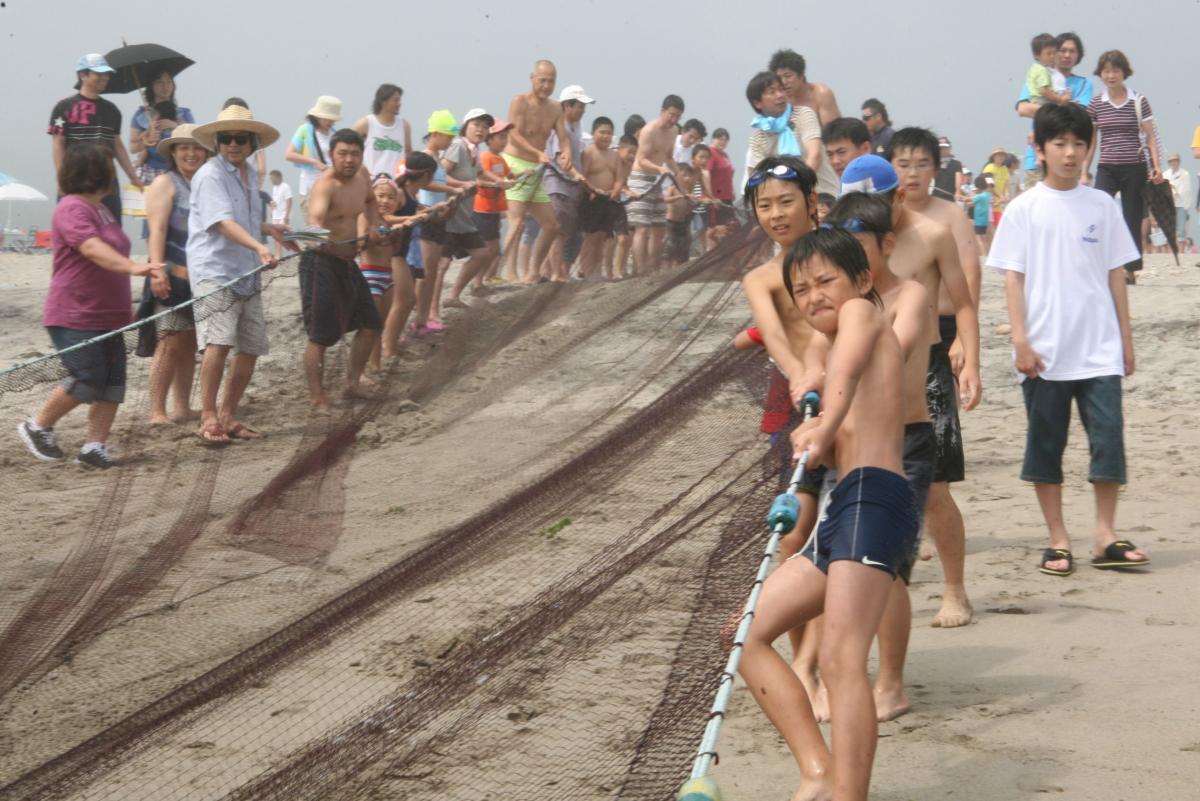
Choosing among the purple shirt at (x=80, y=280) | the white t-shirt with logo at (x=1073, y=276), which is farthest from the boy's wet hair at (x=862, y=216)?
the purple shirt at (x=80, y=280)

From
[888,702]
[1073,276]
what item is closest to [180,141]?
[1073,276]

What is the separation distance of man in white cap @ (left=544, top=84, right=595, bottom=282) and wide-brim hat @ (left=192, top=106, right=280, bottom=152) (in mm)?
3248

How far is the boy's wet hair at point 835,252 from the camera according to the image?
3.37m

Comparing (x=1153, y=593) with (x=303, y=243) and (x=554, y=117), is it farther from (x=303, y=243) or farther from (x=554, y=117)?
(x=554, y=117)

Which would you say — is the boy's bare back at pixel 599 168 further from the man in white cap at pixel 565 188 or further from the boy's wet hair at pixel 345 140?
the boy's wet hair at pixel 345 140

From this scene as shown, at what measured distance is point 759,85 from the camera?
9.15 metres

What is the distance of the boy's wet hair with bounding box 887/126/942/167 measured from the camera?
5277mm

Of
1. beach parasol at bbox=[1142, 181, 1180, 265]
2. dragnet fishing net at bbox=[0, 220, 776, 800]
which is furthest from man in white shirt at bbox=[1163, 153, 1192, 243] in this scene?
dragnet fishing net at bbox=[0, 220, 776, 800]

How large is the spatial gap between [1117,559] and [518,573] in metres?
2.29

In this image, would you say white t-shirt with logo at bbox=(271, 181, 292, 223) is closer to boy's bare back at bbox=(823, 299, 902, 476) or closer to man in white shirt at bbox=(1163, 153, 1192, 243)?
man in white shirt at bbox=(1163, 153, 1192, 243)

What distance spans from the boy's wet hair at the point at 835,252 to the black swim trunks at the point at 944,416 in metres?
1.44

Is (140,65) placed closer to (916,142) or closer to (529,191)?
(529,191)

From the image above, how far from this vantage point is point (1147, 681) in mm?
4254

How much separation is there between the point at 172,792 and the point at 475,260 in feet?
21.9
